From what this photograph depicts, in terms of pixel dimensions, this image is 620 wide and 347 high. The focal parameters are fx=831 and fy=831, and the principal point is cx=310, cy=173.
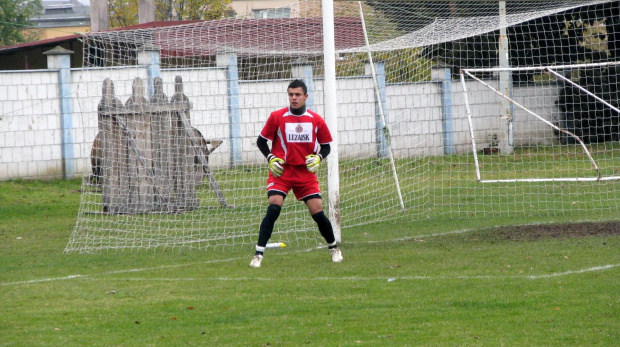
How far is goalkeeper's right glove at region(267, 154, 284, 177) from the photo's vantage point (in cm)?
857

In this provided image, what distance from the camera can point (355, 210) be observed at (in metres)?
13.1

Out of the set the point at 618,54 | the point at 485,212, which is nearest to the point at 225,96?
the point at 485,212

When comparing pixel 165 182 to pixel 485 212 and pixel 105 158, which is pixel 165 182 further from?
pixel 485 212

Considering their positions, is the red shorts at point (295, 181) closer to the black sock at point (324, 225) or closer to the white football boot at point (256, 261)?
the black sock at point (324, 225)

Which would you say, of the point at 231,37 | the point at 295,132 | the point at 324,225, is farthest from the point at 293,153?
the point at 231,37

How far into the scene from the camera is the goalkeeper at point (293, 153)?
8664 mm

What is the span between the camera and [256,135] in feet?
42.2

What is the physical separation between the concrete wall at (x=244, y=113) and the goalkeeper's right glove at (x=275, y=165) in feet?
10.1

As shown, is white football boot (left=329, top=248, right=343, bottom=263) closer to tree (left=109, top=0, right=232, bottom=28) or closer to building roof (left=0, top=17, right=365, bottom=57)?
building roof (left=0, top=17, right=365, bottom=57)

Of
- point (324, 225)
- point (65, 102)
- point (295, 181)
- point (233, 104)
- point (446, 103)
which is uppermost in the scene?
point (65, 102)

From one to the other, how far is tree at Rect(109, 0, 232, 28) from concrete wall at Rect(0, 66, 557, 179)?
53.9 feet

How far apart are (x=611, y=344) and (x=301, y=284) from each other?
9.95 ft

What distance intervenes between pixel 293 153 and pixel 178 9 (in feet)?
91.0

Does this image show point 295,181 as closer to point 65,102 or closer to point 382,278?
point 382,278
